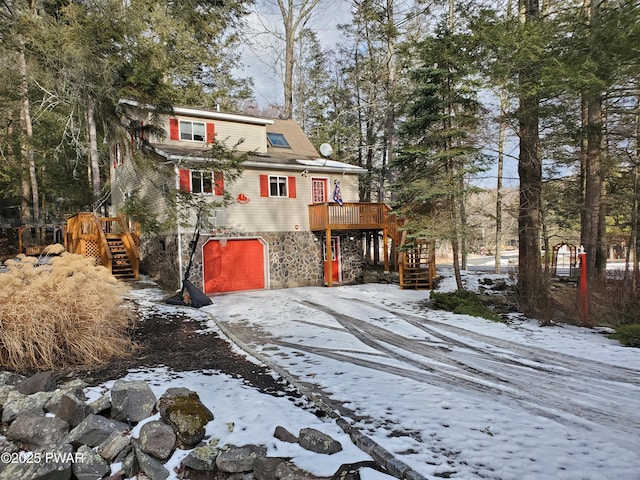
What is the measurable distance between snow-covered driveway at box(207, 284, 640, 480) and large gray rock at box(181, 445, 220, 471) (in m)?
1.36

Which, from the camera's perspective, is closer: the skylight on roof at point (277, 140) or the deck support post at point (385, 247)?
the deck support post at point (385, 247)

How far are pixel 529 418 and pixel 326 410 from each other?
2.03m

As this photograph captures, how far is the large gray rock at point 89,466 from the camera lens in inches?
129

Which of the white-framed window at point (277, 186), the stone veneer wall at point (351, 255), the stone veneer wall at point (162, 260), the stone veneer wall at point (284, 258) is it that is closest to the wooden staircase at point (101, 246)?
the stone veneer wall at point (162, 260)

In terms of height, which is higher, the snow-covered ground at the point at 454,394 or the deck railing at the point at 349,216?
the deck railing at the point at 349,216

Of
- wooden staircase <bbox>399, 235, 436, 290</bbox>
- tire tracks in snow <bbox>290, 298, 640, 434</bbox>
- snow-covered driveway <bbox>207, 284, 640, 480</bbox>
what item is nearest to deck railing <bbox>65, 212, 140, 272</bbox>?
snow-covered driveway <bbox>207, 284, 640, 480</bbox>

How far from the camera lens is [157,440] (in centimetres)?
343

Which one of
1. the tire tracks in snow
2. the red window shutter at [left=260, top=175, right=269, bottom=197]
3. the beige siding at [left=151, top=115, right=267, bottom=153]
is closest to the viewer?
the tire tracks in snow

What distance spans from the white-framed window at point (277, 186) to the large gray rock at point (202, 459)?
39.6ft

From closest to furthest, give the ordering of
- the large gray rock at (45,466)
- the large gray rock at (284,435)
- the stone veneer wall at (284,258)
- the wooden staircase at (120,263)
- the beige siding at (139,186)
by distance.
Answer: the large gray rock at (45,466)
the large gray rock at (284,435)
the stone veneer wall at (284,258)
the beige siding at (139,186)
the wooden staircase at (120,263)

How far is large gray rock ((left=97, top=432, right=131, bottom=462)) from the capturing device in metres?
3.44

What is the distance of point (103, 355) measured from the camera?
216 inches

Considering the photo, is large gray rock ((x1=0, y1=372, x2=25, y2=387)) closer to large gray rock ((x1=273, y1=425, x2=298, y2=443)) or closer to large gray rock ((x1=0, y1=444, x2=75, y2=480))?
large gray rock ((x1=0, y1=444, x2=75, y2=480))

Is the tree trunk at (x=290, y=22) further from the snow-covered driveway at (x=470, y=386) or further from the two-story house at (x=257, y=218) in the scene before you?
the snow-covered driveway at (x=470, y=386)
